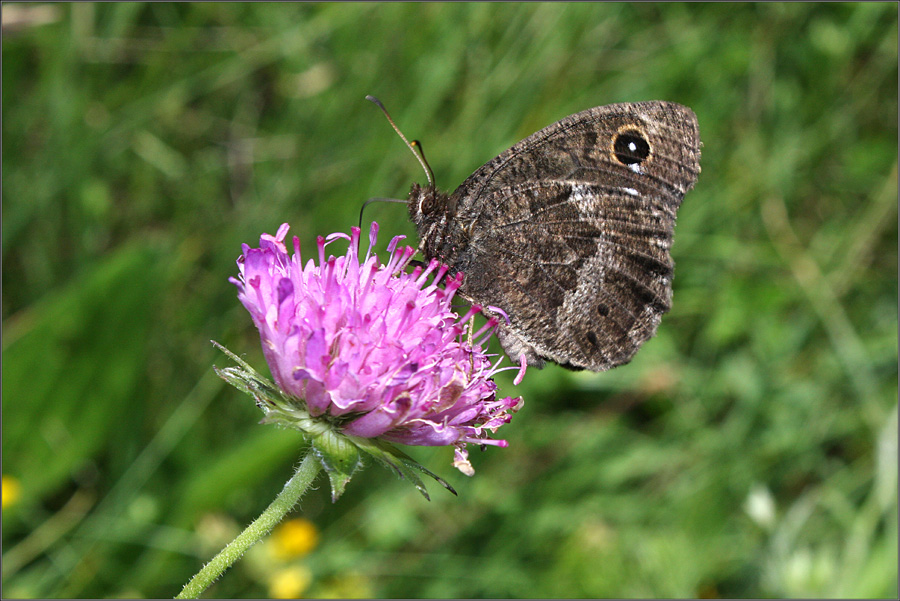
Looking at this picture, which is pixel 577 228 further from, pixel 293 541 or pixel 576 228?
pixel 293 541

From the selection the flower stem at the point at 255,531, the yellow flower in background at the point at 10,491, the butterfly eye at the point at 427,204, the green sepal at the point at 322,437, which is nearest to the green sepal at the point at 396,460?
the green sepal at the point at 322,437

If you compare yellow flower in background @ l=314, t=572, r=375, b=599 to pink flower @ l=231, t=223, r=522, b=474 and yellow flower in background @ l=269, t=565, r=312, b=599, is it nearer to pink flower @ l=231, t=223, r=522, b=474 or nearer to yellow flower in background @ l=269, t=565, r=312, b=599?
yellow flower in background @ l=269, t=565, r=312, b=599

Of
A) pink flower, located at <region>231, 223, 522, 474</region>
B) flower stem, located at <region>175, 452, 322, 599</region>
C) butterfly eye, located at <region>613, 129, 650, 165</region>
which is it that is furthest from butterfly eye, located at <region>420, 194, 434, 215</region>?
flower stem, located at <region>175, 452, 322, 599</region>

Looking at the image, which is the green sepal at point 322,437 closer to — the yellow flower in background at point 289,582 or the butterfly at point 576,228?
the butterfly at point 576,228

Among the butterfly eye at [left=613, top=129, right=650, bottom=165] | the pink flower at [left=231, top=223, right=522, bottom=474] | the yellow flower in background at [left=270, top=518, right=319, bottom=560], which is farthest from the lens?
the yellow flower in background at [left=270, top=518, right=319, bottom=560]

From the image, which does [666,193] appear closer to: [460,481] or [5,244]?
[460,481]

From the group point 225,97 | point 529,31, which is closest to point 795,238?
point 529,31

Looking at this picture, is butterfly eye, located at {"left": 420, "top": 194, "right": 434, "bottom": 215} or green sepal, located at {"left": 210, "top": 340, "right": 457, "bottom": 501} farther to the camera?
butterfly eye, located at {"left": 420, "top": 194, "right": 434, "bottom": 215}
